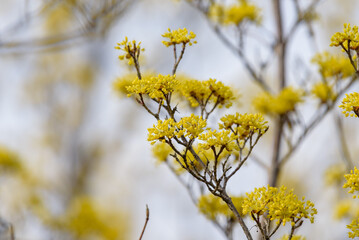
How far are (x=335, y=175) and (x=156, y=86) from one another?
214 centimetres

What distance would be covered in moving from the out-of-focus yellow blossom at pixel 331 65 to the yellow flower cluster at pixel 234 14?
25.4 inches

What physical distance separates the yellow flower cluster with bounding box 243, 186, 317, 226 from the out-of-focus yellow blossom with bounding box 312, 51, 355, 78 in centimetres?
115

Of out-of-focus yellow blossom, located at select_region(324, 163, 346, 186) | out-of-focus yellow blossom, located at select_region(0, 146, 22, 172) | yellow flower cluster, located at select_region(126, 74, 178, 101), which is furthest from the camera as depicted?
out-of-focus yellow blossom, located at select_region(0, 146, 22, 172)

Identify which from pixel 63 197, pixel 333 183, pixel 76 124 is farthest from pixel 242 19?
pixel 76 124

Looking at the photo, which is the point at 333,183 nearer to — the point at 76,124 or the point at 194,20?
the point at 194,20

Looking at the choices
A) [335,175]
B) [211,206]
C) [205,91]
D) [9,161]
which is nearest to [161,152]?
[211,206]

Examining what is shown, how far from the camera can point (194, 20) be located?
1027 centimetres

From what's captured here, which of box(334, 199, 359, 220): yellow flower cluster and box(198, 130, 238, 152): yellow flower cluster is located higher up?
box(334, 199, 359, 220): yellow flower cluster

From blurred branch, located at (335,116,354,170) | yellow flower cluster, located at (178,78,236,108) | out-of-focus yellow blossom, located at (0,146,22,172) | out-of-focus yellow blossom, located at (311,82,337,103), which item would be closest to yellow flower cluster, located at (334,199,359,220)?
blurred branch, located at (335,116,354,170)

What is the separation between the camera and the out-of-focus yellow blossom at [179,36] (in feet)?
4.25

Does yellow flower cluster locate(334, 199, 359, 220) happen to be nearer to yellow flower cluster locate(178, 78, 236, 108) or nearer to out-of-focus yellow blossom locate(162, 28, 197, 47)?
yellow flower cluster locate(178, 78, 236, 108)

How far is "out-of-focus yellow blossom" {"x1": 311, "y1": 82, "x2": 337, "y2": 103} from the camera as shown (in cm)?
218

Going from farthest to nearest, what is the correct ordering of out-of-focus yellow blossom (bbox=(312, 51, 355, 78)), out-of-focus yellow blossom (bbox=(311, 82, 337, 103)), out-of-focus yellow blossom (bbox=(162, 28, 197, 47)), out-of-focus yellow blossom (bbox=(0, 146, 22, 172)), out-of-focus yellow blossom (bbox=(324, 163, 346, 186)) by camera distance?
out-of-focus yellow blossom (bbox=(0, 146, 22, 172)) → out-of-focus yellow blossom (bbox=(324, 163, 346, 186)) → out-of-focus yellow blossom (bbox=(311, 82, 337, 103)) → out-of-focus yellow blossom (bbox=(312, 51, 355, 78)) → out-of-focus yellow blossom (bbox=(162, 28, 197, 47))

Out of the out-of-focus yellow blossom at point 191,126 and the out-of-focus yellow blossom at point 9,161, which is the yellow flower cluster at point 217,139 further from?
the out-of-focus yellow blossom at point 9,161
